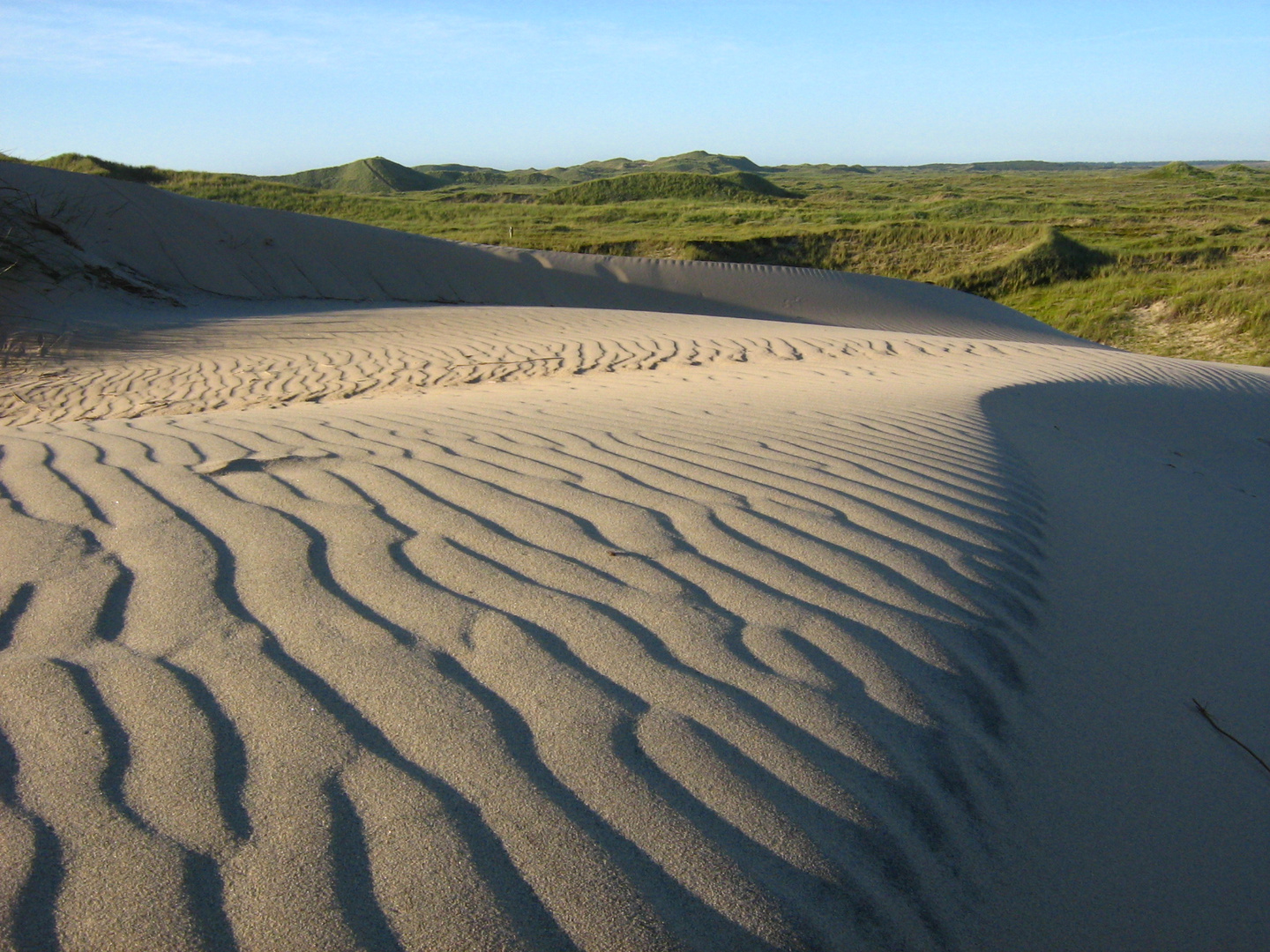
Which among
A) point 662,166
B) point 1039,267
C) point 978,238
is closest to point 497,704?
point 1039,267

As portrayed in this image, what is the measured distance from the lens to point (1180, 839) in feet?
5.87

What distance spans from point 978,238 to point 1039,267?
3.04m

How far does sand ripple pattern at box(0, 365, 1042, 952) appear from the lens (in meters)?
1.34

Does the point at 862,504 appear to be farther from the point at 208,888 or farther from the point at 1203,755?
the point at 208,888

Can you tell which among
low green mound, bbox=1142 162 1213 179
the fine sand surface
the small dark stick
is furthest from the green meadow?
low green mound, bbox=1142 162 1213 179

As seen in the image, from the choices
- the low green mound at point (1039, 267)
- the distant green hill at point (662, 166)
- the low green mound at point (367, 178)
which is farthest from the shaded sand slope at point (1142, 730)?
the distant green hill at point (662, 166)

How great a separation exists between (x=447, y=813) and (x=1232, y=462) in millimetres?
5601

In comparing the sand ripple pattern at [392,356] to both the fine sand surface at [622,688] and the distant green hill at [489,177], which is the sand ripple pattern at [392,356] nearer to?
the fine sand surface at [622,688]

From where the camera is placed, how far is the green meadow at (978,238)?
17953mm

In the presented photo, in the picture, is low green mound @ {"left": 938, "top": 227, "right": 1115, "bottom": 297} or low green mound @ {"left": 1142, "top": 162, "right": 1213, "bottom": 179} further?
low green mound @ {"left": 1142, "top": 162, "right": 1213, "bottom": 179}

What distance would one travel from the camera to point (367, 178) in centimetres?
5141

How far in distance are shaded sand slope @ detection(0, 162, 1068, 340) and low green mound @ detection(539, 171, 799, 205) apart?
24.5 meters

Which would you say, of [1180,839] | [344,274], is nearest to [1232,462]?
[1180,839]

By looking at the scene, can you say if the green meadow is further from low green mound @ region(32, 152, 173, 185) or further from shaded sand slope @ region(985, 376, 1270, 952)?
→ shaded sand slope @ region(985, 376, 1270, 952)
